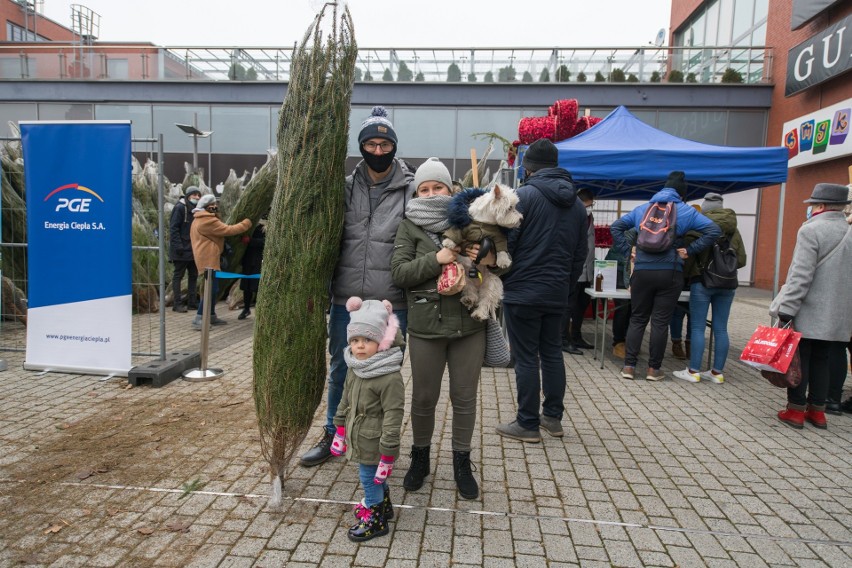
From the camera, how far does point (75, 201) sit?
16.3ft

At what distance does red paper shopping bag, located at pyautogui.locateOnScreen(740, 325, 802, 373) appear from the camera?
421 centimetres

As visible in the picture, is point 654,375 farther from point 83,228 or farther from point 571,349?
point 83,228

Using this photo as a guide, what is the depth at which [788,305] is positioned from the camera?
4289 millimetres

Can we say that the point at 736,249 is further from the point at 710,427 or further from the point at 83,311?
the point at 83,311

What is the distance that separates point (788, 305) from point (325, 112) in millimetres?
3759

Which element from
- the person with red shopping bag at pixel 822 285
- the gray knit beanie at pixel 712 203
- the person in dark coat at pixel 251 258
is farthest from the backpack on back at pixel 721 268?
the person in dark coat at pixel 251 258

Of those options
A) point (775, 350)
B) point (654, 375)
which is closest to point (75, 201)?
point (654, 375)

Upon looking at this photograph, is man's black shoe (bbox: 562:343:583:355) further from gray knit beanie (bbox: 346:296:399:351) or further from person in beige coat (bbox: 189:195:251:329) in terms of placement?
gray knit beanie (bbox: 346:296:399:351)

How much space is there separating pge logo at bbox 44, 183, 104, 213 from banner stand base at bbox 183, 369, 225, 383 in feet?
5.73

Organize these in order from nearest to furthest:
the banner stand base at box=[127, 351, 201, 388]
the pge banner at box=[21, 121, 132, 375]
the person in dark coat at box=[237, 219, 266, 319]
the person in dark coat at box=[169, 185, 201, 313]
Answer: the pge banner at box=[21, 121, 132, 375] < the banner stand base at box=[127, 351, 201, 388] < the person in dark coat at box=[169, 185, 201, 313] < the person in dark coat at box=[237, 219, 266, 319]

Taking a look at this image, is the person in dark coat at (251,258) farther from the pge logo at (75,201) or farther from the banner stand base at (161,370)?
the pge logo at (75,201)

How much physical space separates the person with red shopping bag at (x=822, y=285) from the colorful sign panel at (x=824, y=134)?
335 inches

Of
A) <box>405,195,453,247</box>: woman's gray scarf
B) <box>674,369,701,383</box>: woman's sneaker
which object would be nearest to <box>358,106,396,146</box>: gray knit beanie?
<box>405,195,453,247</box>: woman's gray scarf

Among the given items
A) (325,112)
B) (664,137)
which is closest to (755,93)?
(664,137)
